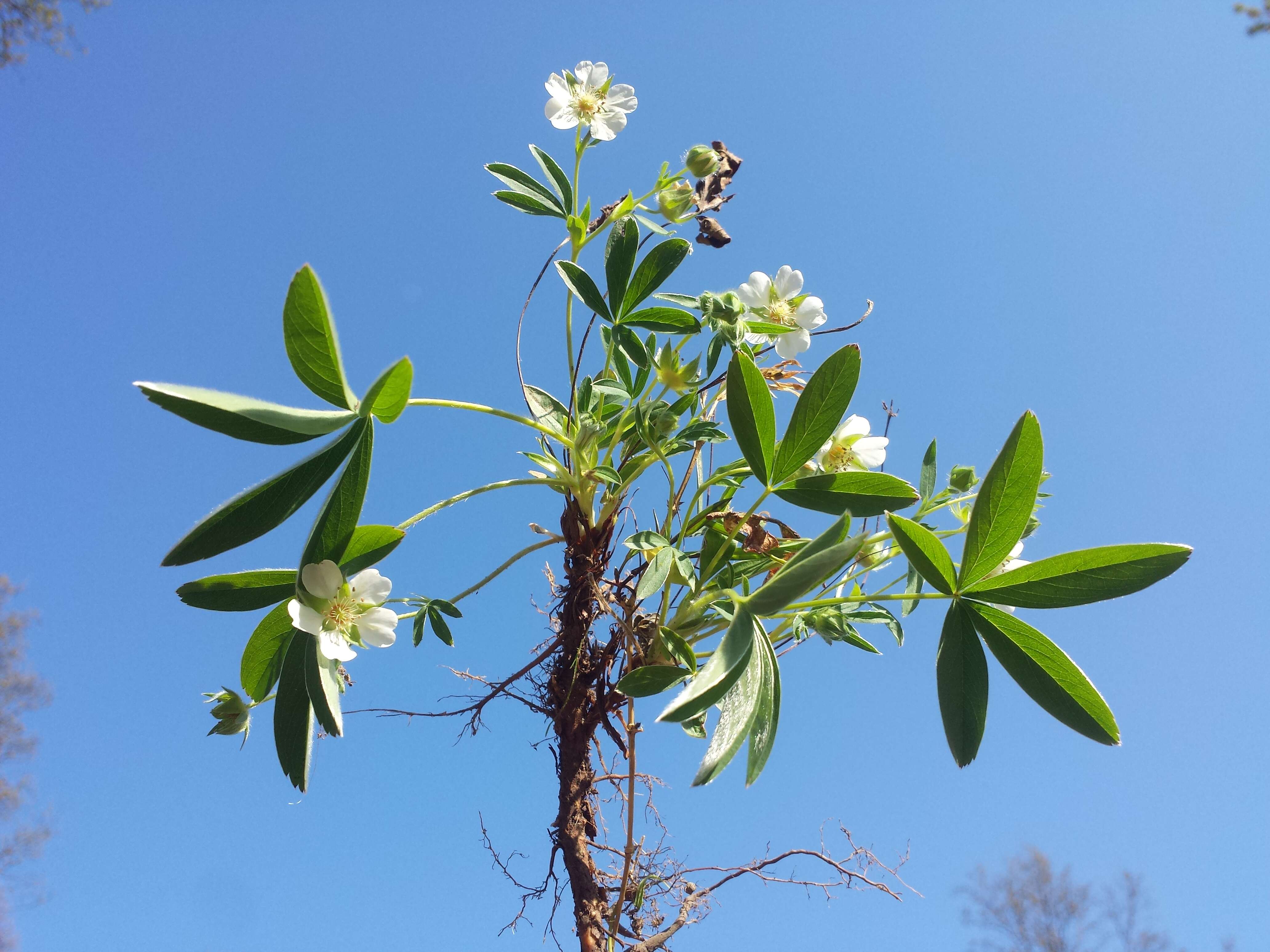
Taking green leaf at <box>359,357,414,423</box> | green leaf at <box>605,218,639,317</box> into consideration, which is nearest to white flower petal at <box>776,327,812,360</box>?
green leaf at <box>605,218,639,317</box>

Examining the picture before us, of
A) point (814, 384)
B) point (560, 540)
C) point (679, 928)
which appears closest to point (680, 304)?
point (814, 384)

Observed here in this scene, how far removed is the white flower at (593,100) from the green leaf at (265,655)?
85 centimetres

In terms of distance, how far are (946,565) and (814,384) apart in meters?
0.26

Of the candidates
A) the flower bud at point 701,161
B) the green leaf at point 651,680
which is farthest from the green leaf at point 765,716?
the flower bud at point 701,161

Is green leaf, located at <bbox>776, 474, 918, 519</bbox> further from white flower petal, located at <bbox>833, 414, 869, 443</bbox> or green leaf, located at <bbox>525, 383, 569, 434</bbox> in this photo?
green leaf, located at <bbox>525, 383, 569, 434</bbox>

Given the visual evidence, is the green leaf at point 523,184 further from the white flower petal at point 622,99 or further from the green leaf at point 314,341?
the green leaf at point 314,341

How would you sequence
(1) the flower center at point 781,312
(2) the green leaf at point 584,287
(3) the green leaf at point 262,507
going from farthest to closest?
1. (1) the flower center at point 781,312
2. (2) the green leaf at point 584,287
3. (3) the green leaf at point 262,507

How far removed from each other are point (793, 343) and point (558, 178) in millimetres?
447

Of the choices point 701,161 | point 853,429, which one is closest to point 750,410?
point 853,429

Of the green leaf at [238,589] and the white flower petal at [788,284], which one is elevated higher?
the white flower petal at [788,284]

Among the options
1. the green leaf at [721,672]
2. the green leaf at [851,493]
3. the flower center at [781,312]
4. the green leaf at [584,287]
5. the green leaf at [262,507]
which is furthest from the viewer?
the flower center at [781,312]

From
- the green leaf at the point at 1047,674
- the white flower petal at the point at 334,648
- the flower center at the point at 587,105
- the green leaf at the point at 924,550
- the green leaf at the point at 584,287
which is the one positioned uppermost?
the flower center at the point at 587,105

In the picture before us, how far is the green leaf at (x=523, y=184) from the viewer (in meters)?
1.21

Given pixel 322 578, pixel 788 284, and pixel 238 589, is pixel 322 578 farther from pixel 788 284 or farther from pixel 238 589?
pixel 788 284
